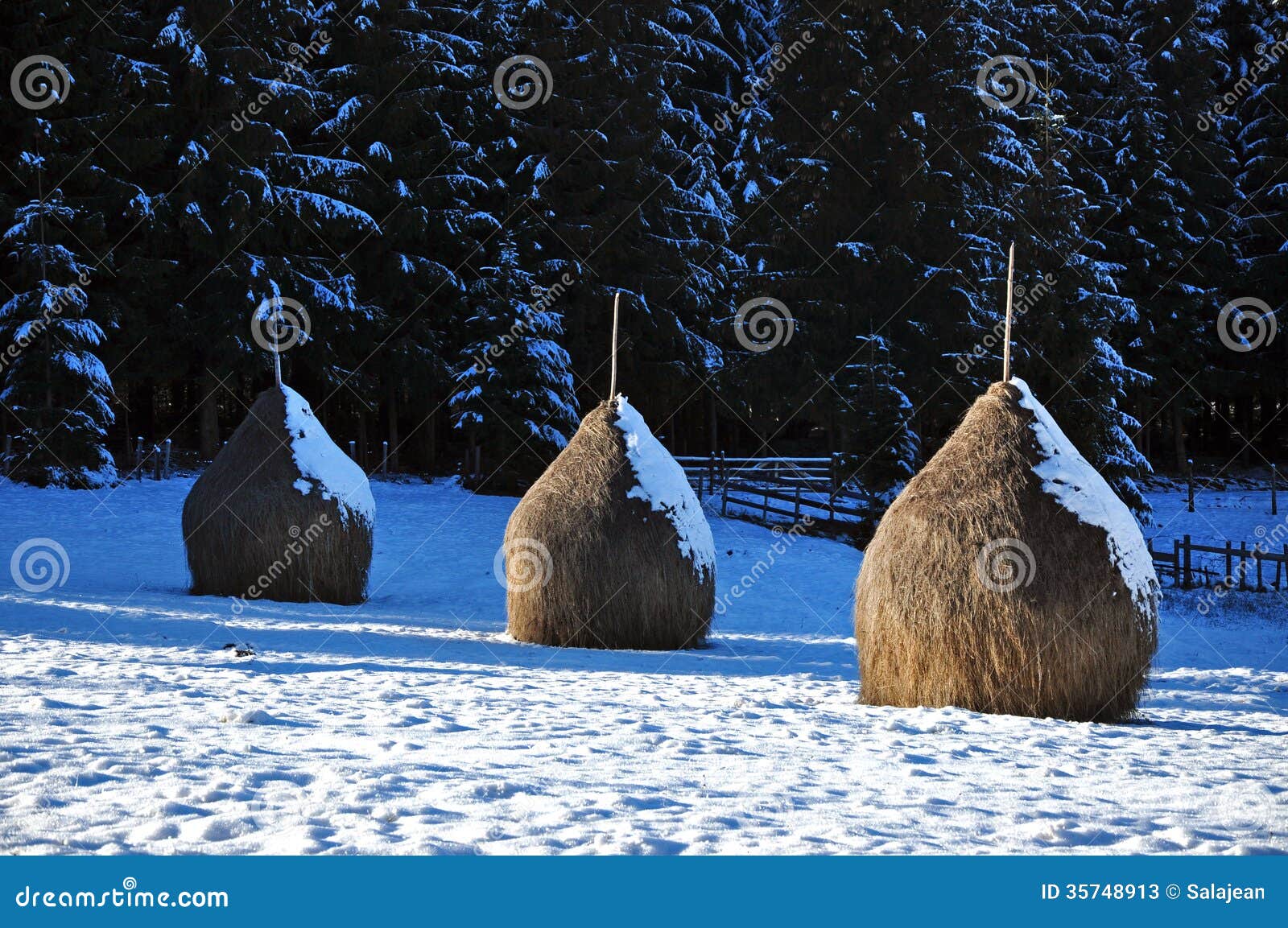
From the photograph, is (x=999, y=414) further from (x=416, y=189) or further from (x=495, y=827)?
(x=416, y=189)

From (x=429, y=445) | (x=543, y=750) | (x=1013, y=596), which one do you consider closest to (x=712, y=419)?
(x=429, y=445)

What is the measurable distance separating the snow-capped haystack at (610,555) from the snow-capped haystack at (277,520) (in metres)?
3.72

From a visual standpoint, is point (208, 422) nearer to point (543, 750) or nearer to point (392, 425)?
point (392, 425)

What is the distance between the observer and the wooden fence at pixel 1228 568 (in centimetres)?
2209

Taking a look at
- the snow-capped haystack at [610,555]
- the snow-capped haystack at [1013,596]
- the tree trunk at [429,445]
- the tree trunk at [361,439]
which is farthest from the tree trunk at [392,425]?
the snow-capped haystack at [1013,596]

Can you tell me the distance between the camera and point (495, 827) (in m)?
5.30

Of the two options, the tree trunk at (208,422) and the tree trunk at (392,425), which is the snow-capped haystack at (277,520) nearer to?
the tree trunk at (208,422)

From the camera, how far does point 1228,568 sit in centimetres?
2241

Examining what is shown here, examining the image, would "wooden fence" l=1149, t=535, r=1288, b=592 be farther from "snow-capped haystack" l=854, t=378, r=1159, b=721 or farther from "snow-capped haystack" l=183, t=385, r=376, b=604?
"snow-capped haystack" l=183, t=385, r=376, b=604

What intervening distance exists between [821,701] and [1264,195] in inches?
1393

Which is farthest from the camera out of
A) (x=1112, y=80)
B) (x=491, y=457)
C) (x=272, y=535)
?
(x=1112, y=80)

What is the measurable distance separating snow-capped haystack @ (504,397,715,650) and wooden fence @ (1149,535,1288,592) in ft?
43.5

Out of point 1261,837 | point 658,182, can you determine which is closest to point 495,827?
point 1261,837

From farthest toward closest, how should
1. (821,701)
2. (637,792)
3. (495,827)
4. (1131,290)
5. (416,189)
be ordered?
(1131,290) → (416,189) → (821,701) → (637,792) → (495,827)
